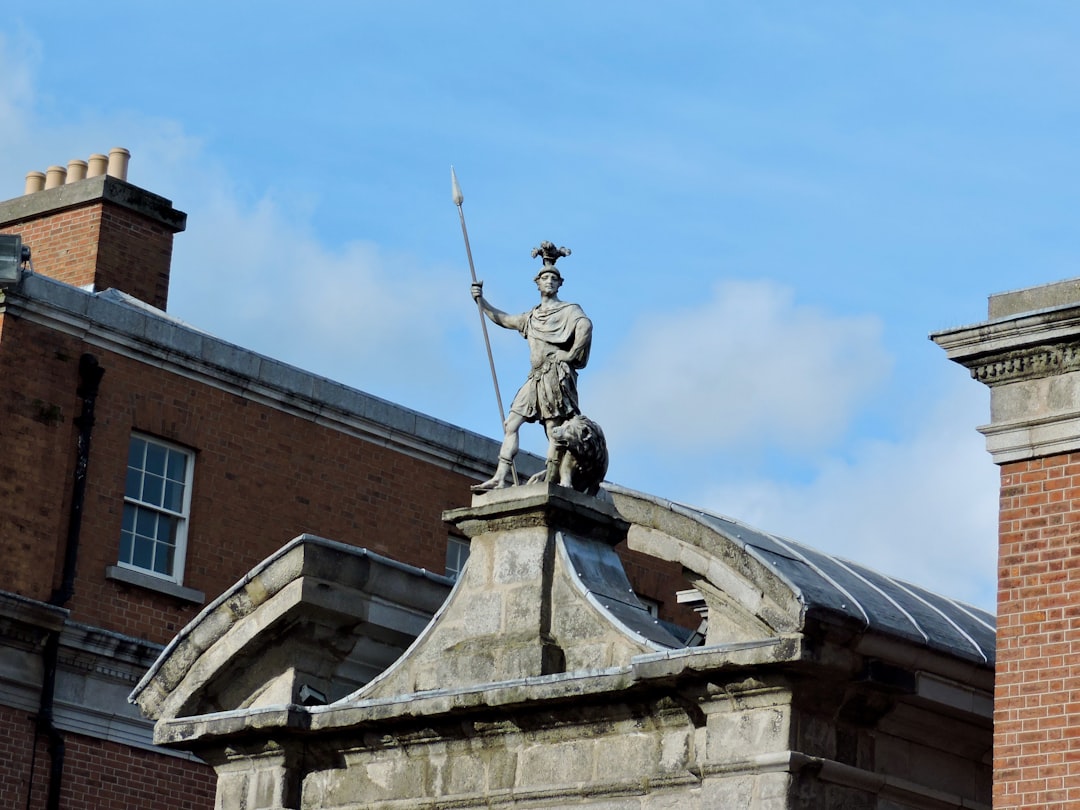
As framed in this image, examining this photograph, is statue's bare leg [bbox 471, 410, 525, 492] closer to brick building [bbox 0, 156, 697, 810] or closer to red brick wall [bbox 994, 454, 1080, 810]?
red brick wall [bbox 994, 454, 1080, 810]

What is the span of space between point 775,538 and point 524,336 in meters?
2.26

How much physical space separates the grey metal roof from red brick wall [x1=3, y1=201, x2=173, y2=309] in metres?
11.6

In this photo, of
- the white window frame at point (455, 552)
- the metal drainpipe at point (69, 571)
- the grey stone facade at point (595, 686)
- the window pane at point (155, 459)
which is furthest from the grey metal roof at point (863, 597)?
the white window frame at point (455, 552)

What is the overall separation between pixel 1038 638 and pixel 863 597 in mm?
1402

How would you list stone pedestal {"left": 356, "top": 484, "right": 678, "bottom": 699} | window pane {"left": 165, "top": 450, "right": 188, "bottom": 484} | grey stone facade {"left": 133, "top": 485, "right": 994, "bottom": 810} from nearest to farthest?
1. grey stone facade {"left": 133, "top": 485, "right": 994, "bottom": 810}
2. stone pedestal {"left": 356, "top": 484, "right": 678, "bottom": 699}
3. window pane {"left": 165, "top": 450, "right": 188, "bottom": 484}

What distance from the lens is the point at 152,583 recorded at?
24531 millimetres

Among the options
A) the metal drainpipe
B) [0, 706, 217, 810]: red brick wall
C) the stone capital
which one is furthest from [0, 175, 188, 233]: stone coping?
the stone capital

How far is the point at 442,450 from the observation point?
89.2 ft

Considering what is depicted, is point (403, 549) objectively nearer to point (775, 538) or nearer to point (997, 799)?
point (775, 538)

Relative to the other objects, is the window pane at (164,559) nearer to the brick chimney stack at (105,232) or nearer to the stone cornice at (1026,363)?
the brick chimney stack at (105,232)

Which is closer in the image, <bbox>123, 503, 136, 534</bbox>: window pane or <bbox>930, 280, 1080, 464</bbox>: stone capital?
<bbox>930, 280, 1080, 464</bbox>: stone capital

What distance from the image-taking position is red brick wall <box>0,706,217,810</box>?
23266 millimetres

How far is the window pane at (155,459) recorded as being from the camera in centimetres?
2502

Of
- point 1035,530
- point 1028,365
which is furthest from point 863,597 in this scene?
point 1028,365
